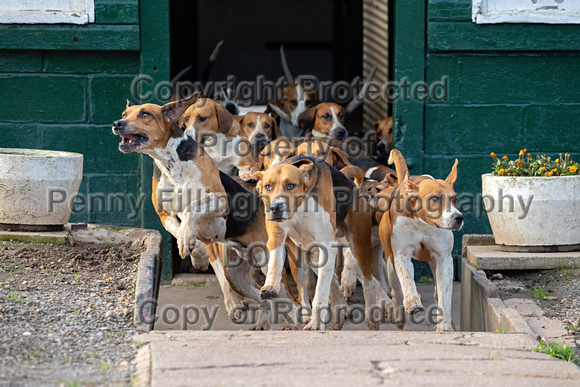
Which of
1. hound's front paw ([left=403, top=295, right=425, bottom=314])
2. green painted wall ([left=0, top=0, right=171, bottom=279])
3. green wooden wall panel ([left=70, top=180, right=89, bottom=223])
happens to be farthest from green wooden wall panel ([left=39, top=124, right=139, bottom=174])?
hound's front paw ([left=403, top=295, right=425, bottom=314])

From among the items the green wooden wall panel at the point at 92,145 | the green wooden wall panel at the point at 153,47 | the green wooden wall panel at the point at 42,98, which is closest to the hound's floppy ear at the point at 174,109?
the green wooden wall panel at the point at 153,47

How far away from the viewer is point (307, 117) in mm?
7891

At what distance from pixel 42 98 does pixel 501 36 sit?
4.37m

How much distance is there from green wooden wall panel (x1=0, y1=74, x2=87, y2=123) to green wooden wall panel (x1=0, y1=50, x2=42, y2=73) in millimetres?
85

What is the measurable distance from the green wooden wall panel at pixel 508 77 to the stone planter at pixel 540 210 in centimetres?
171

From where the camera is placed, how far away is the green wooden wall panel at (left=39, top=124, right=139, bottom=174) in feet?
24.3

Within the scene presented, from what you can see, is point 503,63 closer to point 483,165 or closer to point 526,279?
point 483,165

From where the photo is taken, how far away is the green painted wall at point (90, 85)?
715 centimetres

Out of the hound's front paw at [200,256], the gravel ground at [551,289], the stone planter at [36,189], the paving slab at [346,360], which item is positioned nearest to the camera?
the paving slab at [346,360]

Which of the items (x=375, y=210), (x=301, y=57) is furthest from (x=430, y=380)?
(x=301, y=57)

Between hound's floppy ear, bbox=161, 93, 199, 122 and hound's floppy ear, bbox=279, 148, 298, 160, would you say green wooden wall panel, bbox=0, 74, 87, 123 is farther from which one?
hound's floppy ear, bbox=161, 93, 199, 122

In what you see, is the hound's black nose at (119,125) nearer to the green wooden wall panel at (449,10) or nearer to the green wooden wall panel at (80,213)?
the green wooden wall panel at (80,213)

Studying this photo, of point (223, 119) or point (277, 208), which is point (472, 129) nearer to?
point (223, 119)

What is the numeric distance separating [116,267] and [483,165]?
3637 millimetres
